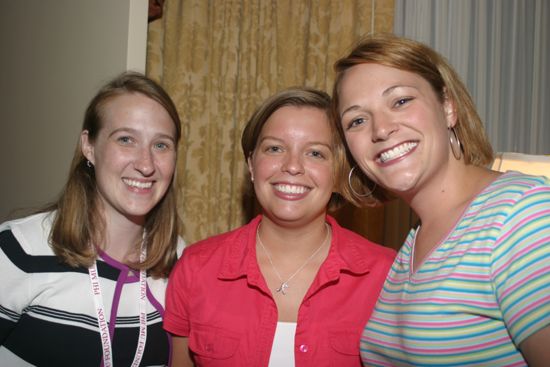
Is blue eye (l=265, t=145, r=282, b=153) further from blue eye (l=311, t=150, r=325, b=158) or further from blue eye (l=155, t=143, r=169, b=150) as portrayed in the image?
blue eye (l=155, t=143, r=169, b=150)

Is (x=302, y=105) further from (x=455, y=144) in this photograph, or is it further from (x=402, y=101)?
(x=455, y=144)

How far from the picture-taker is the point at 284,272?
1931 mm

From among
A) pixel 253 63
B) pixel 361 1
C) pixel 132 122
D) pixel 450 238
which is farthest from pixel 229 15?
pixel 450 238

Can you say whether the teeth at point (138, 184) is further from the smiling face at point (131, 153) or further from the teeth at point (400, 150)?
the teeth at point (400, 150)

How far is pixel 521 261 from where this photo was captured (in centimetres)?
108

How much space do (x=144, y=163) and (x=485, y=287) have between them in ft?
4.48

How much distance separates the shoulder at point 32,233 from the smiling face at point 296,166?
91 cm

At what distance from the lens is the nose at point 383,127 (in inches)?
57.4

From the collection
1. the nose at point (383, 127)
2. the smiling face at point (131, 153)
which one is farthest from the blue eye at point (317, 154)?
the smiling face at point (131, 153)

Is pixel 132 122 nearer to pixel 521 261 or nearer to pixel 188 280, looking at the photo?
pixel 188 280

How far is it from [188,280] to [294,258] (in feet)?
1.52

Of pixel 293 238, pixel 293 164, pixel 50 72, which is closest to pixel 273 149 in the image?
pixel 293 164

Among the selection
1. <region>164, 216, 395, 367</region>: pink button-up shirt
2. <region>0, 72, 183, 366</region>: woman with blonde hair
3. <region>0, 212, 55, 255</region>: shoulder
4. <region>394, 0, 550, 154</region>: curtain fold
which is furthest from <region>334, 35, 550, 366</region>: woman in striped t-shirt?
<region>394, 0, 550, 154</region>: curtain fold

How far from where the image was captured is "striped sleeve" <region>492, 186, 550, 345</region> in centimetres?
105
